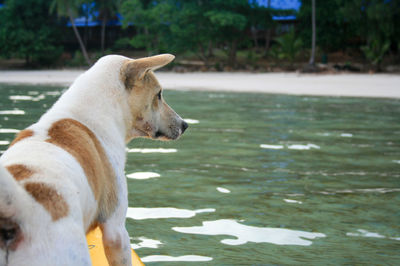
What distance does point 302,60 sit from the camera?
39938 mm

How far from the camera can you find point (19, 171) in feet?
8.95

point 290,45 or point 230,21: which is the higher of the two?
point 230,21

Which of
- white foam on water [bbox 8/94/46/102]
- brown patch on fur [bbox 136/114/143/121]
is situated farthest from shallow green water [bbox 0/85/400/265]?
white foam on water [bbox 8/94/46/102]

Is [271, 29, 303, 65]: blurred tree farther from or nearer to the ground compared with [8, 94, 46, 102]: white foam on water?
farther from the ground

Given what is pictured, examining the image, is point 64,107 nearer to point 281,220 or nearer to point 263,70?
point 281,220

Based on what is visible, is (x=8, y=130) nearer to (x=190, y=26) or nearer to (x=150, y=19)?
(x=190, y=26)

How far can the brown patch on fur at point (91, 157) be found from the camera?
10.0 feet

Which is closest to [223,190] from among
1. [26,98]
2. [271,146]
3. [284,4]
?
[271,146]

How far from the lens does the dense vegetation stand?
111 ft

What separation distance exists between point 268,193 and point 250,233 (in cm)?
154

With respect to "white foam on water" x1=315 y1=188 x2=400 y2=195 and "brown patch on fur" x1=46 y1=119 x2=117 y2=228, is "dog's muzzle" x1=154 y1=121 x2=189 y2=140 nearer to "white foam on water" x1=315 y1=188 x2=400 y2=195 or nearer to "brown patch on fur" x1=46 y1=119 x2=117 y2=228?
"brown patch on fur" x1=46 y1=119 x2=117 y2=228

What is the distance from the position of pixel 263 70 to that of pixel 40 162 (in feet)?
113

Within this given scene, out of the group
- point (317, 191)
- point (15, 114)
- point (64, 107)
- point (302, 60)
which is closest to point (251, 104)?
point (15, 114)

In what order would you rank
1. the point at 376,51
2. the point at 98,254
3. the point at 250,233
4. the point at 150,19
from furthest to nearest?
the point at 150,19 → the point at 376,51 → the point at 250,233 → the point at 98,254
